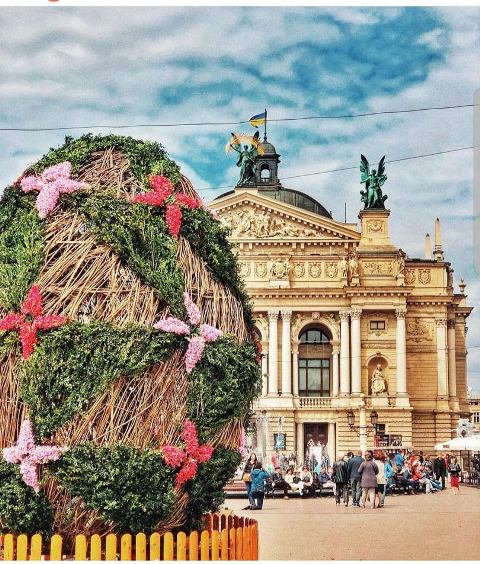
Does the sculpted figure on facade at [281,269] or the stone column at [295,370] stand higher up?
the sculpted figure on facade at [281,269]

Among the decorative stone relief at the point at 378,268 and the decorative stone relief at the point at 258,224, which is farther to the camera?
the decorative stone relief at the point at 258,224

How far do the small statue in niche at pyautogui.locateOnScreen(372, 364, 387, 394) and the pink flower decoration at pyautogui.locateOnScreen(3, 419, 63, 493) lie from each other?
43.2 m

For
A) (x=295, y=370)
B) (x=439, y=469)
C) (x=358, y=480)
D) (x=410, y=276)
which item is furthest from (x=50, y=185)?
(x=410, y=276)

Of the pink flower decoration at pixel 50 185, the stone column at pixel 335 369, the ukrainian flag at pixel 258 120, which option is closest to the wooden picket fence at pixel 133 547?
the pink flower decoration at pixel 50 185

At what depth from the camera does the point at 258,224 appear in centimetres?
5041

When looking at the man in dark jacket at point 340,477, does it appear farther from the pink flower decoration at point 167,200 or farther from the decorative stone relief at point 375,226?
the decorative stone relief at point 375,226

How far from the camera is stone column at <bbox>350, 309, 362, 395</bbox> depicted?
1938 inches

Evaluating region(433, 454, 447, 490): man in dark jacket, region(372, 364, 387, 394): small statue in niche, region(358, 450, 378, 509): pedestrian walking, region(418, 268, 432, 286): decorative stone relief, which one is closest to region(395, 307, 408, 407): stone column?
region(372, 364, 387, 394): small statue in niche

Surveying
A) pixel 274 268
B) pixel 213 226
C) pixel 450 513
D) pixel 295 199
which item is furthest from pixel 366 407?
pixel 213 226

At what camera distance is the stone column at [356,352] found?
49219 millimetres

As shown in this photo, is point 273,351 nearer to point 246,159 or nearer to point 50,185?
point 246,159

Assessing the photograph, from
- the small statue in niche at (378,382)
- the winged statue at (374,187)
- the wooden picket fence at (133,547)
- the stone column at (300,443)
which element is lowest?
the wooden picket fence at (133,547)

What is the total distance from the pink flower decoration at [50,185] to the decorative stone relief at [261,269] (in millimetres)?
42116

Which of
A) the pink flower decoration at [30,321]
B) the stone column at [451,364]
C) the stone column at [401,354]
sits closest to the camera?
the pink flower decoration at [30,321]
